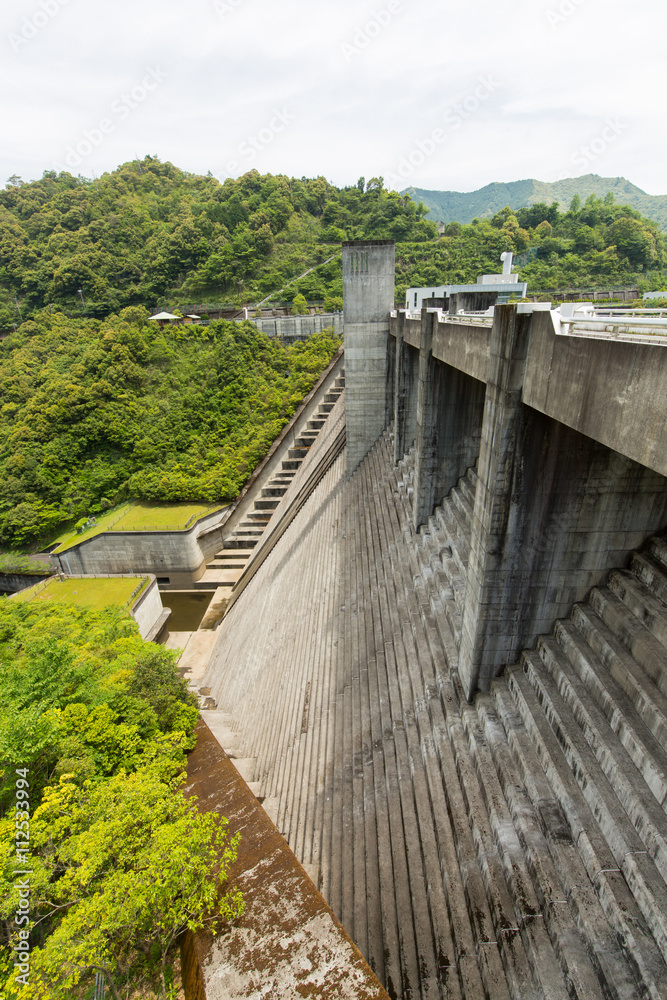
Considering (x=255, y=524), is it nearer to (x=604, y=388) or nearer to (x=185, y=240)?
(x=604, y=388)

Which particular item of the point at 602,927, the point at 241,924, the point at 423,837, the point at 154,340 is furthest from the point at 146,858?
the point at 154,340

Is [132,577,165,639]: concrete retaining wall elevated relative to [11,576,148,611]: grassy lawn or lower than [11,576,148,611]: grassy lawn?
lower

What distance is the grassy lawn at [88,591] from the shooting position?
18500 mm

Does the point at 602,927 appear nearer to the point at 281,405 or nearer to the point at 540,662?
the point at 540,662

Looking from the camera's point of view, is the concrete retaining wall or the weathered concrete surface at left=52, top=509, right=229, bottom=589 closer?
the concrete retaining wall

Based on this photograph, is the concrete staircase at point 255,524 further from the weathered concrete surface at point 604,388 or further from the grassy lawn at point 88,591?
the weathered concrete surface at point 604,388

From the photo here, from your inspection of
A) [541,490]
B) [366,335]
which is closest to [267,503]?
[366,335]

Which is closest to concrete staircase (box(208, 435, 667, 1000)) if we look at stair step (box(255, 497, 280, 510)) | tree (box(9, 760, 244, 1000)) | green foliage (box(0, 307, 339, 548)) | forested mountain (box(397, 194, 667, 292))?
tree (box(9, 760, 244, 1000))

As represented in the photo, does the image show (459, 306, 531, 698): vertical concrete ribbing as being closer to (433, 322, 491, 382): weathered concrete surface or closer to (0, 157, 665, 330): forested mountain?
(433, 322, 491, 382): weathered concrete surface

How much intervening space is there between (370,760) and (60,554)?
823 inches

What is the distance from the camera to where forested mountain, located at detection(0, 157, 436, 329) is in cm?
4247

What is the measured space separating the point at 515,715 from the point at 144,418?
28096 millimetres

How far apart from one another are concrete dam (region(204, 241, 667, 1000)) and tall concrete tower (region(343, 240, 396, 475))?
28.3ft

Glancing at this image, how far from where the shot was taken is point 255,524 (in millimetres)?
24250
